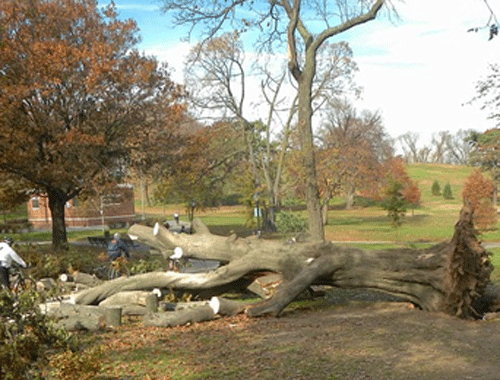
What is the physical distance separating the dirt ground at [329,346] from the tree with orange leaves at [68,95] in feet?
48.0

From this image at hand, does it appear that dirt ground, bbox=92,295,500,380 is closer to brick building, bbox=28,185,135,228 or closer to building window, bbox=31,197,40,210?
brick building, bbox=28,185,135,228

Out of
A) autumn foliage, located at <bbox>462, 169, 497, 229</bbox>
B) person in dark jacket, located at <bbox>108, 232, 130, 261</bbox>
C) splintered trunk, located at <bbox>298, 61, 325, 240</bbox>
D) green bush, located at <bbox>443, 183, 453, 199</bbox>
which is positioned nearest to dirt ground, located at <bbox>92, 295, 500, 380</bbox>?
person in dark jacket, located at <bbox>108, 232, 130, 261</bbox>

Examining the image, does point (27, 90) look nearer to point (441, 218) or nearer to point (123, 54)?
point (123, 54)

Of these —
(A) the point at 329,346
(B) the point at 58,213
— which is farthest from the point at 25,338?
(B) the point at 58,213

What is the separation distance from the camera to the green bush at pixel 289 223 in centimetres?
3553

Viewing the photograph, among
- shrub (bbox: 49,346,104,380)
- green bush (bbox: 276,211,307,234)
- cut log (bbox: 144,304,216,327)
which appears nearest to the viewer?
shrub (bbox: 49,346,104,380)

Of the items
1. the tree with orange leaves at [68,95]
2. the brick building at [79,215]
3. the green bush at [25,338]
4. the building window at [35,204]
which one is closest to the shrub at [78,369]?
the green bush at [25,338]

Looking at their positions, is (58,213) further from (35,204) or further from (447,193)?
(447,193)

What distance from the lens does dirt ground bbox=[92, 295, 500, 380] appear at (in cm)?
700

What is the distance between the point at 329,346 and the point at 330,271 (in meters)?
2.89

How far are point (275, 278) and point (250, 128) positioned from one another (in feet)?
97.3

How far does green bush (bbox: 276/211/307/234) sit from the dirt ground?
2444 centimetres

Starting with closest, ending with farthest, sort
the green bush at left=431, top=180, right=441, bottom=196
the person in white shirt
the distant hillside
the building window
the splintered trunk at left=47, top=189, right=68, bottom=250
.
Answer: the person in white shirt → the splintered trunk at left=47, top=189, right=68, bottom=250 → the building window → the green bush at left=431, top=180, right=441, bottom=196 → the distant hillside

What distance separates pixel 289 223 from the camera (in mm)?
35969
